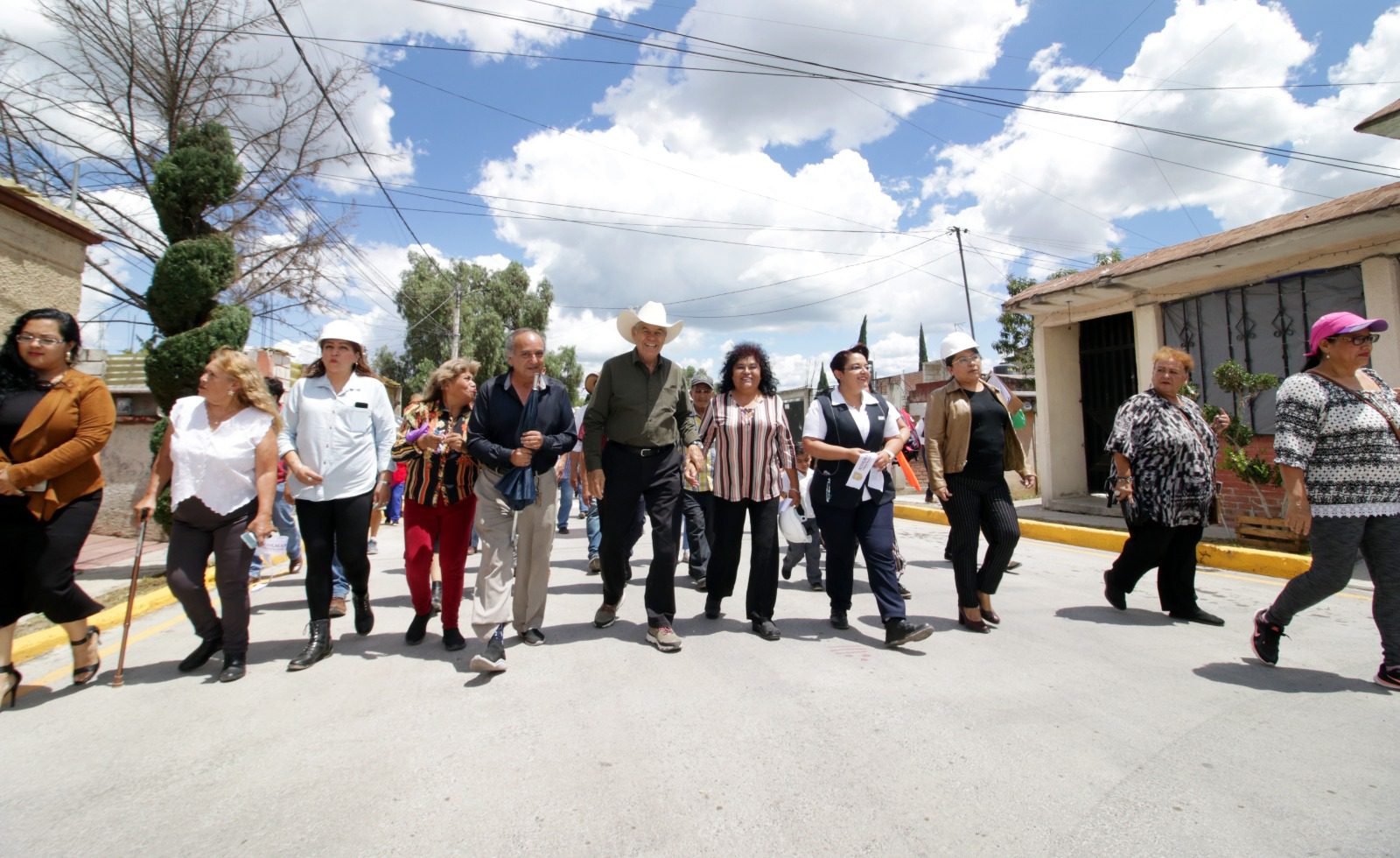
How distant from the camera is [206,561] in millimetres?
3645

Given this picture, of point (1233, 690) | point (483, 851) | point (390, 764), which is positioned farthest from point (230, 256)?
point (1233, 690)

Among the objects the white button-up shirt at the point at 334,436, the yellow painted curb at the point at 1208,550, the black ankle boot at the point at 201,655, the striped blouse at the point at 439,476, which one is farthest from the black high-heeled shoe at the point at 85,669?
the yellow painted curb at the point at 1208,550

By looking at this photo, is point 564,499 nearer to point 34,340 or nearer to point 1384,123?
point 34,340

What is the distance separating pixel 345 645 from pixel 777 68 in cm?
963

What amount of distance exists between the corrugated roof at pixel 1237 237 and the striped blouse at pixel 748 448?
677cm

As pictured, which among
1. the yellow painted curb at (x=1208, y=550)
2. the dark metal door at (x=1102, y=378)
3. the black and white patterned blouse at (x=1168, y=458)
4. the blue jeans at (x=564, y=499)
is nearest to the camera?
the black and white patterned blouse at (x=1168, y=458)

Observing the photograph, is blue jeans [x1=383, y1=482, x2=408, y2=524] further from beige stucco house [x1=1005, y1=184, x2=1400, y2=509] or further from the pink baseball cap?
the pink baseball cap

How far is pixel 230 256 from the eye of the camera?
7809 mm

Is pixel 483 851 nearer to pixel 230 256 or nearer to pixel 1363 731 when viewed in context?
pixel 1363 731

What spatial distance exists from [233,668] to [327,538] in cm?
Answer: 78

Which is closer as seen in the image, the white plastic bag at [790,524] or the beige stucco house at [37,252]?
the white plastic bag at [790,524]

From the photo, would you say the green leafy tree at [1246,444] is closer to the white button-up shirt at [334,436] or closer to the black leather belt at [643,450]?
the black leather belt at [643,450]

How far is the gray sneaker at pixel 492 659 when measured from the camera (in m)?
3.51

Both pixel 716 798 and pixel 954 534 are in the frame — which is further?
pixel 954 534
